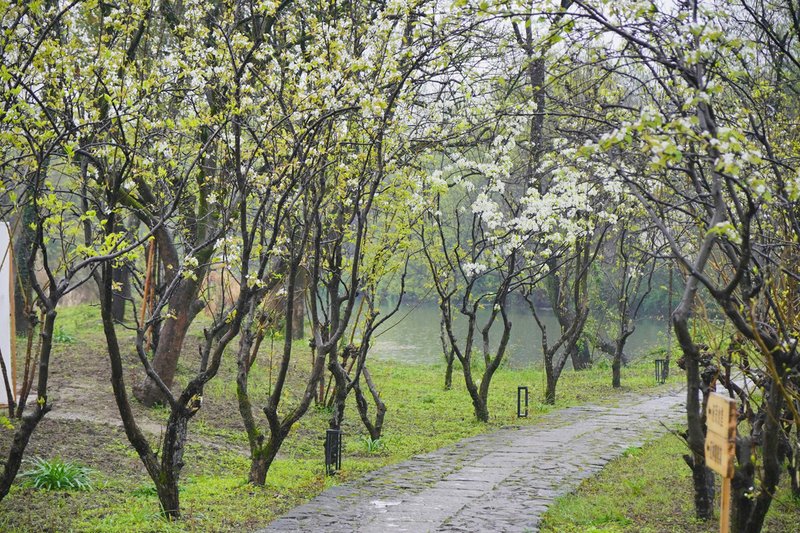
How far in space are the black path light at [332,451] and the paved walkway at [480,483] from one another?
1.51ft

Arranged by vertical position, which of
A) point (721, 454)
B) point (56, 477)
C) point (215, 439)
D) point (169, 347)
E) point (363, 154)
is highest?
point (363, 154)

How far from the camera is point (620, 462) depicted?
9.05 m

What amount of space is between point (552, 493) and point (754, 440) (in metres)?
2.80

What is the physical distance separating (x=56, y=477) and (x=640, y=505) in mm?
5338

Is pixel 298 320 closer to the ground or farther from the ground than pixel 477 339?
farther from the ground

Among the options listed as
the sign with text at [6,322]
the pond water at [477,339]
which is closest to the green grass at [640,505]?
the sign with text at [6,322]

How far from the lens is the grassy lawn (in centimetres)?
654

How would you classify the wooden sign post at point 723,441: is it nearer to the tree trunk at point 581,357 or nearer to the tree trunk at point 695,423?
the tree trunk at point 695,423

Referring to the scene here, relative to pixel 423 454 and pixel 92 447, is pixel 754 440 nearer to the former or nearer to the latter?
pixel 423 454

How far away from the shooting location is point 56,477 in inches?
281

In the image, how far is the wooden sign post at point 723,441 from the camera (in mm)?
4250

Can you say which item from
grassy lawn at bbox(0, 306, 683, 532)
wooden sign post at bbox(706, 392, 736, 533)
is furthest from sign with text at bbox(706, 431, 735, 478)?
grassy lawn at bbox(0, 306, 683, 532)

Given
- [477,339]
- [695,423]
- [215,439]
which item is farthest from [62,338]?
[477,339]

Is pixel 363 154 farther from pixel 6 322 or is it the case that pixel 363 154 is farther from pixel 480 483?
pixel 6 322
